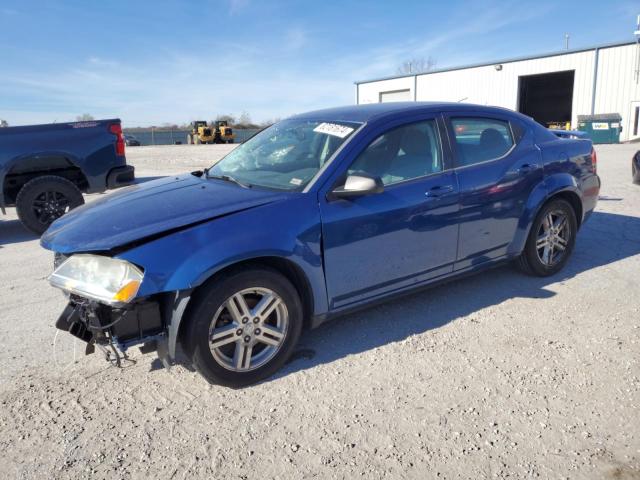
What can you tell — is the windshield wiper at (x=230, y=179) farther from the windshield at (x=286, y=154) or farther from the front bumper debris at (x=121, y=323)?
the front bumper debris at (x=121, y=323)

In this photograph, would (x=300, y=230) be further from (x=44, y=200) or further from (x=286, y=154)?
(x=44, y=200)

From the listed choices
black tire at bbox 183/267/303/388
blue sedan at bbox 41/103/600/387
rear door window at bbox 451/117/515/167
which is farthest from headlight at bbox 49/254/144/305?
rear door window at bbox 451/117/515/167

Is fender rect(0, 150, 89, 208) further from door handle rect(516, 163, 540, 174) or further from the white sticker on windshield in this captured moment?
door handle rect(516, 163, 540, 174)

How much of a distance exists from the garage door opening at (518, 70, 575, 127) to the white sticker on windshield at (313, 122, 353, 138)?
35835 mm

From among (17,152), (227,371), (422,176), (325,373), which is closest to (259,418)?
(227,371)

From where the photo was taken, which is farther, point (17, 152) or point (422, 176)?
point (17, 152)

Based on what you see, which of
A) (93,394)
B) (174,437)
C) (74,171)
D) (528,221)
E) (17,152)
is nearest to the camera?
(174,437)

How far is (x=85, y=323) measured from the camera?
111 inches

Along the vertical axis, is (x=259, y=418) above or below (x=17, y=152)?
below

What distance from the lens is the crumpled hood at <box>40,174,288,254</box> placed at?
2.81m

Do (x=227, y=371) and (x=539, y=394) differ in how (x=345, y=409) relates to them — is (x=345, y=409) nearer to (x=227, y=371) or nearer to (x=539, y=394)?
(x=227, y=371)

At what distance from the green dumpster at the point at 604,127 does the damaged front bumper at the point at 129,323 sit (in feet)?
99.5

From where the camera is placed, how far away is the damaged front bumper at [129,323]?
2.74 metres

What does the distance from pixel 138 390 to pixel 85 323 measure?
1.81ft
